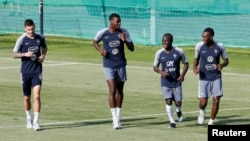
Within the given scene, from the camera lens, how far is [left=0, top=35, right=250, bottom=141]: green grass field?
17.7 m

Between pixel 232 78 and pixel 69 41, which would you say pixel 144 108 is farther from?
pixel 69 41

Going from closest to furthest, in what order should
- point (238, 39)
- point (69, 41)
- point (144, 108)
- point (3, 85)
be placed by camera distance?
point (144, 108) < point (3, 85) < point (238, 39) < point (69, 41)

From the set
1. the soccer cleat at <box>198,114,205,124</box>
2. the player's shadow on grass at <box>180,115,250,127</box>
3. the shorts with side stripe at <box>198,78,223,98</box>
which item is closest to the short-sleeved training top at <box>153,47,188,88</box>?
the shorts with side stripe at <box>198,78,223,98</box>

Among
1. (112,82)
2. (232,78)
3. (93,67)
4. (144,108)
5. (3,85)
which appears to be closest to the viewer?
(112,82)

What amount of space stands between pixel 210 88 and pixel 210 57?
62 centimetres

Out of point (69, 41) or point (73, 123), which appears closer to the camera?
point (73, 123)

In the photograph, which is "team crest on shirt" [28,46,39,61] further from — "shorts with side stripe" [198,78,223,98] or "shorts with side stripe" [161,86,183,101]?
"shorts with side stripe" [198,78,223,98]

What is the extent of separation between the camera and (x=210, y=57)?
61.8 ft

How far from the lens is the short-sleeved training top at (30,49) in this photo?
60.2 feet

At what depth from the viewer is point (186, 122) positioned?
760 inches

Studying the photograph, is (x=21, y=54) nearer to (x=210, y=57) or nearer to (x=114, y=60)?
(x=114, y=60)

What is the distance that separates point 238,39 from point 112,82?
18.4 metres

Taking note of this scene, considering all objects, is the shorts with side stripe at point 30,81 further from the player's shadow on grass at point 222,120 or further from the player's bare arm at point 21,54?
the player's shadow on grass at point 222,120

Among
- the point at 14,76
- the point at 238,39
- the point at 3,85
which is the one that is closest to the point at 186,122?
the point at 3,85
